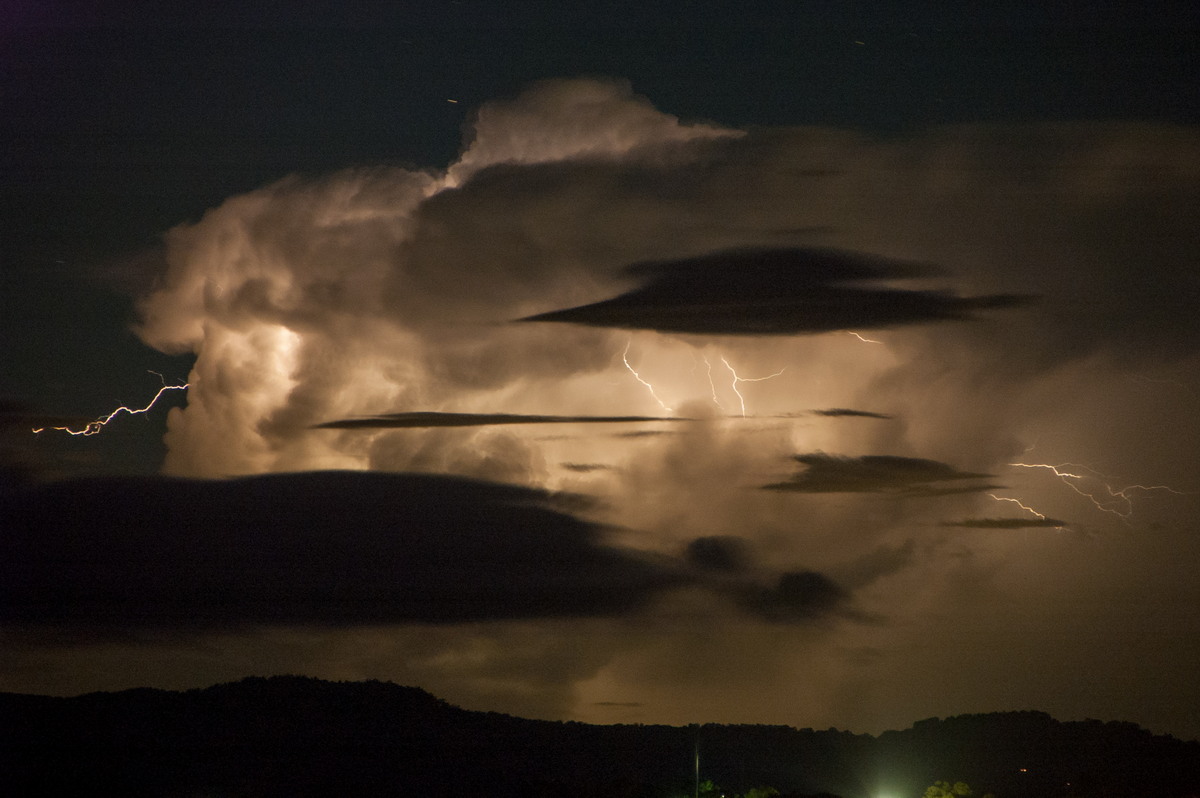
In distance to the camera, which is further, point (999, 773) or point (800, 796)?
point (999, 773)

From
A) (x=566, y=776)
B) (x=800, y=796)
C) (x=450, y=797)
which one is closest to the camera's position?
(x=800, y=796)

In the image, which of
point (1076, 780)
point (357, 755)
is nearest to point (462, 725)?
point (357, 755)

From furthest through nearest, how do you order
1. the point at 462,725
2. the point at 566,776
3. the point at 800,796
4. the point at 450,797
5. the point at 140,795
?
the point at 462,725
the point at 566,776
the point at 450,797
the point at 140,795
the point at 800,796

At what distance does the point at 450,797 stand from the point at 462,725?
76.6ft

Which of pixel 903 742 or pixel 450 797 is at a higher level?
pixel 903 742

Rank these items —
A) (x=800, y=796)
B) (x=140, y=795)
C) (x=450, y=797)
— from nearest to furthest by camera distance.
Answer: (x=800, y=796) → (x=140, y=795) → (x=450, y=797)

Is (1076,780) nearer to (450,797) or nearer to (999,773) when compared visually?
(999,773)

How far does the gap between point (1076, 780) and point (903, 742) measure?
836 inches

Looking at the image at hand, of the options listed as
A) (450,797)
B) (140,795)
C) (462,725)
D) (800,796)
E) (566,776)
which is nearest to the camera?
(800,796)

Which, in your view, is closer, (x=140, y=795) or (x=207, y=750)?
(x=140, y=795)

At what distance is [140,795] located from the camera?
9912cm

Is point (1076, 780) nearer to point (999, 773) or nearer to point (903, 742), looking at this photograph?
point (999, 773)

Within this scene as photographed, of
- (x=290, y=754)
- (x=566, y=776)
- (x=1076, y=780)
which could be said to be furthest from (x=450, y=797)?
(x=1076, y=780)

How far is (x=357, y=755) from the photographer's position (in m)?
127
